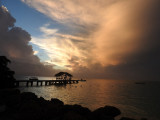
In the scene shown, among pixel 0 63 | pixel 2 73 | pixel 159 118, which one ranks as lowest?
pixel 159 118

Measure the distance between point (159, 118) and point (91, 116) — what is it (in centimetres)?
1392

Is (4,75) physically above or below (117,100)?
above

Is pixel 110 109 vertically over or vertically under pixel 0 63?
under

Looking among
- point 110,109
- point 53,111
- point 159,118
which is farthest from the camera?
point 159,118

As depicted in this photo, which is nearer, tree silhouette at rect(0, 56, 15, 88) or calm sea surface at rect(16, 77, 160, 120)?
calm sea surface at rect(16, 77, 160, 120)

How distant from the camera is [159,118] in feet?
61.2

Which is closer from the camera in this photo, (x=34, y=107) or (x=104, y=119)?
(x=34, y=107)

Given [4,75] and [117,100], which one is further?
[4,75]

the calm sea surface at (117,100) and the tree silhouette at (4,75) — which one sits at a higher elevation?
the tree silhouette at (4,75)

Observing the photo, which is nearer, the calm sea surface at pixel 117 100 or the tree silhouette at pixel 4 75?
the calm sea surface at pixel 117 100

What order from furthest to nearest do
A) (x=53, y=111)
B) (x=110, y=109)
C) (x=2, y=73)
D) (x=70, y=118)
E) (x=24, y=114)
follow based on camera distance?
(x=2, y=73) < (x=110, y=109) < (x=53, y=111) < (x=24, y=114) < (x=70, y=118)

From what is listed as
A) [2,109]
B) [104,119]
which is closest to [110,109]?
[104,119]

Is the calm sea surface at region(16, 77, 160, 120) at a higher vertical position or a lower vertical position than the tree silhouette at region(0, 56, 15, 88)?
lower

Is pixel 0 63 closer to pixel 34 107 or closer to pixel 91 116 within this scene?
pixel 34 107
